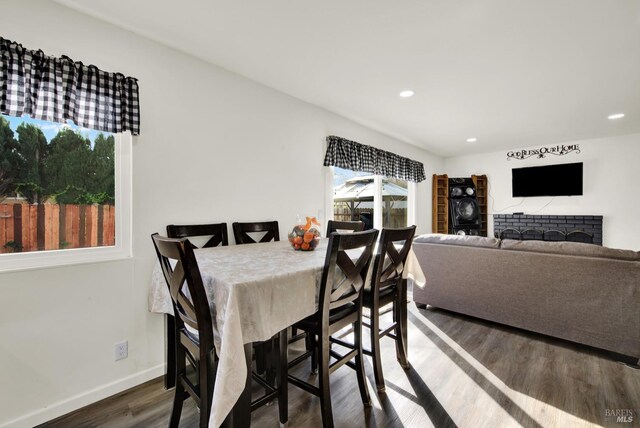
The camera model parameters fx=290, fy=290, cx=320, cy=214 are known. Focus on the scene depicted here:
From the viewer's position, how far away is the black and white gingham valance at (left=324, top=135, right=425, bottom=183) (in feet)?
11.5

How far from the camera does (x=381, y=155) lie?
14.3 feet

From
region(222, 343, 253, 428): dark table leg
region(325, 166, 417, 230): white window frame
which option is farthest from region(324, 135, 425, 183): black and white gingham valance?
region(222, 343, 253, 428): dark table leg

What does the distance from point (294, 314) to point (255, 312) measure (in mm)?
231

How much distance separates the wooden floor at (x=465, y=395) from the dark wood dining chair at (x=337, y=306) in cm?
22

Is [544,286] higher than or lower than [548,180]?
lower

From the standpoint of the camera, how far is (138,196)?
6.57ft

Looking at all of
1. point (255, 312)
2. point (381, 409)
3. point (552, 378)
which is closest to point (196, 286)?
point (255, 312)

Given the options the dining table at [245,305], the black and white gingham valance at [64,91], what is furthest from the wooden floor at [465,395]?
the black and white gingham valance at [64,91]

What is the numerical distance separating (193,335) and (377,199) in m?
3.73

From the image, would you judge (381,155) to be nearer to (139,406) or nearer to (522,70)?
(522,70)

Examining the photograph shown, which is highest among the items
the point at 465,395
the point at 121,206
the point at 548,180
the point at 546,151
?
the point at 546,151

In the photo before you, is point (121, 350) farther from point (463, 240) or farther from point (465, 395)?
point (463, 240)

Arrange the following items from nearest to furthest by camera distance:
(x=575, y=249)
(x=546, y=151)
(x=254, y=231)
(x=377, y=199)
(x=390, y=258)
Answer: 1. (x=390, y=258)
2. (x=575, y=249)
3. (x=254, y=231)
4. (x=377, y=199)
5. (x=546, y=151)

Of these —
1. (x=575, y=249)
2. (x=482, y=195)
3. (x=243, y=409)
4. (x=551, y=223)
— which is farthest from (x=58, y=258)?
(x=551, y=223)
